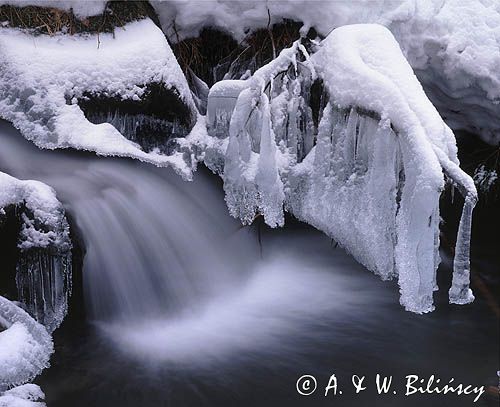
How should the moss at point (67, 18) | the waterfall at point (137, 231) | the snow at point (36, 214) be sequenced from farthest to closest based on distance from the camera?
the moss at point (67, 18) → the waterfall at point (137, 231) → the snow at point (36, 214)

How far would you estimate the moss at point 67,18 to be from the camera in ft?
11.8

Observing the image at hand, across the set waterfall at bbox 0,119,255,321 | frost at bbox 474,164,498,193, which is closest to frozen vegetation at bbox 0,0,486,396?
waterfall at bbox 0,119,255,321

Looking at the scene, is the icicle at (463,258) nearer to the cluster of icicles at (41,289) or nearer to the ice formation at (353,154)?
the ice formation at (353,154)

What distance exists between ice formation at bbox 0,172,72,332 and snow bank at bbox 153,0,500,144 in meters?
1.54

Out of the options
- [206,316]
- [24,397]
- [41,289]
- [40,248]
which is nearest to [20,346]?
[24,397]

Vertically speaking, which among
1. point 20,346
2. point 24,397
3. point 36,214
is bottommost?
point 24,397

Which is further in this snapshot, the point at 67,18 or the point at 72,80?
the point at 67,18

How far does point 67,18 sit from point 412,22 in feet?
6.64

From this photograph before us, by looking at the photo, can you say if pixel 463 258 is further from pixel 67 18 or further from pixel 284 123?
pixel 67 18

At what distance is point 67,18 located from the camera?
3695 mm

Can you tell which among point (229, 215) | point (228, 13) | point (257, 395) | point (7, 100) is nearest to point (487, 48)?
point (228, 13)

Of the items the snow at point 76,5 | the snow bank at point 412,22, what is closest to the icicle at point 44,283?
the snow at point 76,5

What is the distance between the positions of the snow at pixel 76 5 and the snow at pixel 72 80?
0.14 m

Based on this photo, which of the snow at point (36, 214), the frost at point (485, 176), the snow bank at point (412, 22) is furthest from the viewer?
the frost at point (485, 176)
